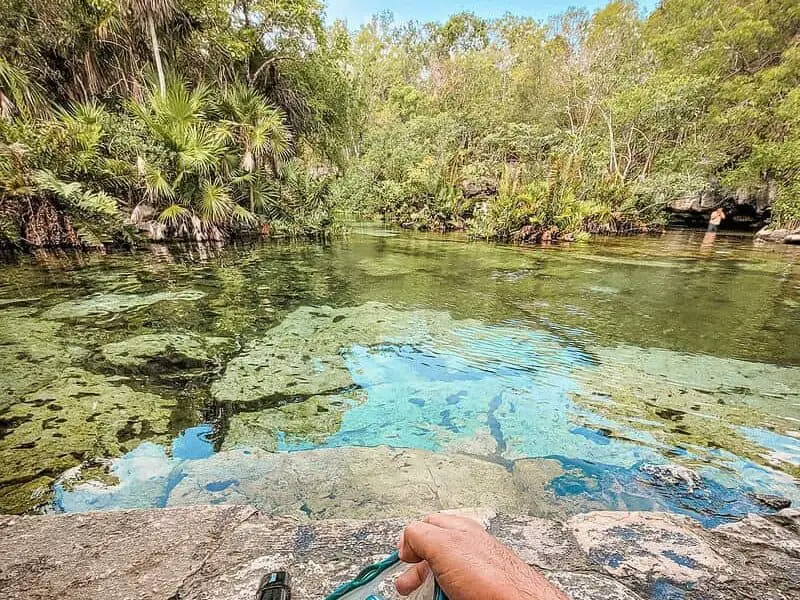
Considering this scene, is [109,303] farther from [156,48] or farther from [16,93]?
[156,48]

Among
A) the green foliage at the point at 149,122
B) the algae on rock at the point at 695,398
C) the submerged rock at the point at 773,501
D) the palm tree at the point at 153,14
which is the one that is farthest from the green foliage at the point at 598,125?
the submerged rock at the point at 773,501

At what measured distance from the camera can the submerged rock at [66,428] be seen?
187 centimetres

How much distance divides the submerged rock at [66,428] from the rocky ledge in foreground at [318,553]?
0.62 metres

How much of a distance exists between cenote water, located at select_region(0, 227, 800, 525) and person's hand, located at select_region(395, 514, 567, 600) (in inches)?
43.9

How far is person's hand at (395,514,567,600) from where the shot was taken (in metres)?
0.57

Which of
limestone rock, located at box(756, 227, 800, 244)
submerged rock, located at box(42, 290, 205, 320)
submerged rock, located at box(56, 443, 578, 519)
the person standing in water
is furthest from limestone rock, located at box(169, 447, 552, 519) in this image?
the person standing in water

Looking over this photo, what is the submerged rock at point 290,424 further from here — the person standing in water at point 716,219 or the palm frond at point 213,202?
the person standing in water at point 716,219

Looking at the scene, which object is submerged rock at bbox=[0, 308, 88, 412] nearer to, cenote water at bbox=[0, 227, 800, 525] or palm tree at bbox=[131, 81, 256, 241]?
cenote water at bbox=[0, 227, 800, 525]

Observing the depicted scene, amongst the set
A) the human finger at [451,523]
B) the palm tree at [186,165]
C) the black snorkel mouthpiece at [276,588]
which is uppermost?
the palm tree at [186,165]

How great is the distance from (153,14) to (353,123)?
8.57 meters

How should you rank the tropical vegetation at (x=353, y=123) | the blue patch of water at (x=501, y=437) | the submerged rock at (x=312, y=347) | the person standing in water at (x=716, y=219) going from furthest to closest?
the person standing in water at (x=716, y=219)
the tropical vegetation at (x=353, y=123)
the submerged rock at (x=312, y=347)
the blue patch of water at (x=501, y=437)

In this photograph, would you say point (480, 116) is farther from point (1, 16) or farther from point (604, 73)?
point (1, 16)

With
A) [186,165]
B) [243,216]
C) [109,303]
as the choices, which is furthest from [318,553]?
[243,216]

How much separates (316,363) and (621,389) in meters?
2.56
